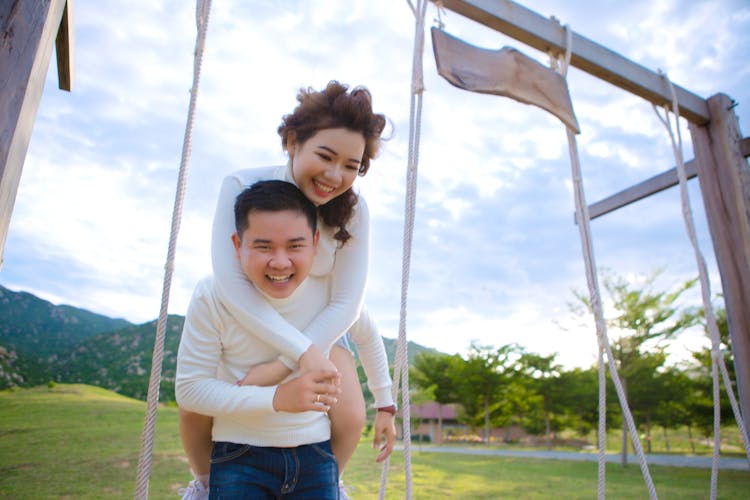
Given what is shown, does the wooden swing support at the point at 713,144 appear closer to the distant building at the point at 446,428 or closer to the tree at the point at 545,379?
the tree at the point at 545,379

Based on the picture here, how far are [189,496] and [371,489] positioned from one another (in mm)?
2882

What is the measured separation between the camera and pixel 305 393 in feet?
2.82

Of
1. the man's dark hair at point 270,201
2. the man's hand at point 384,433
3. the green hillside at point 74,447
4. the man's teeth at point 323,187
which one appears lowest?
the green hillside at point 74,447

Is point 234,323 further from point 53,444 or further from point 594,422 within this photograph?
point 594,422

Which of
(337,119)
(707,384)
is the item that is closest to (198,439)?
(337,119)

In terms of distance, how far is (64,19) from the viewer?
1402 mm

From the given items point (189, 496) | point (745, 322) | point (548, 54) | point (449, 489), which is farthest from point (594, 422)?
point (189, 496)

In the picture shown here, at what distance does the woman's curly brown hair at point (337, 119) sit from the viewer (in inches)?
43.9

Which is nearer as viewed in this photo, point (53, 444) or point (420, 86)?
point (420, 86)

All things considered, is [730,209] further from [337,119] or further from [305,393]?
[305,393]

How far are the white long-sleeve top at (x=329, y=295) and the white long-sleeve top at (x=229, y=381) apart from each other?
5 cm

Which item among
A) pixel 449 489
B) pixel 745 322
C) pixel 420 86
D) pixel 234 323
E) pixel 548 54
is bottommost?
pixel 449 489

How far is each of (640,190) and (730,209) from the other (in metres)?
0.59

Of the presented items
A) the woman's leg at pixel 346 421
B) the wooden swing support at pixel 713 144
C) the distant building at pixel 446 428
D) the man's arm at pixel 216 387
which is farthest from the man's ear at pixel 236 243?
the distant building at pixel 446 428
